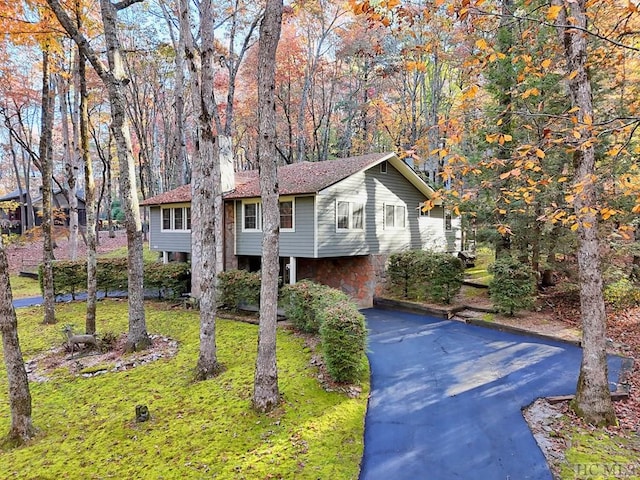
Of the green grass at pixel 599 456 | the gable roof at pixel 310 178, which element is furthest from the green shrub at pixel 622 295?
the green grass at pixel 599 456

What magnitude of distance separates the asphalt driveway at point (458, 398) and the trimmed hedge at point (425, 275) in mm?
2323

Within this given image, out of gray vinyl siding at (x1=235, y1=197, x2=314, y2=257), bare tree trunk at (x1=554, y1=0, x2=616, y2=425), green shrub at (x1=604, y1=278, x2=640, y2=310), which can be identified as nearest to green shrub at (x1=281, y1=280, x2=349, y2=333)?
gray vinyl siding at (x1=235, y1=197, x2=314, y2=257)

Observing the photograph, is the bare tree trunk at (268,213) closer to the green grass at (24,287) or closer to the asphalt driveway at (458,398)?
the asphalt driveway at (458,398)

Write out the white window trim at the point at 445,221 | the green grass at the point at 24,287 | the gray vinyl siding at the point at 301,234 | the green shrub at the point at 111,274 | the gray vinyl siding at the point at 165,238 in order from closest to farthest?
the gray vinyl siding at the point at 301,234
the green shrub at the point at 111,274
the green grass at the point at 24,287
the gray vinyl siding at the point at 165,238
the white window trim at the point at 445,221

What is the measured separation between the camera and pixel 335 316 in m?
6.58

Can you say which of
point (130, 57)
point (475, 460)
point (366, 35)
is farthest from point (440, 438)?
point (130, 57)

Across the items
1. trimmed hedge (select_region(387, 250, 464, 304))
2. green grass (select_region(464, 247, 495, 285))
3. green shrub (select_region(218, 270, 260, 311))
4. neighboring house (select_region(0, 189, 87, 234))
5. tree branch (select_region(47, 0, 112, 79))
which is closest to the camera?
tree branch (select_region(47, 0, 112, 79))

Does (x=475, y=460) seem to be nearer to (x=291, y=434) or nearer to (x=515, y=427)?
(x=515, y=427)

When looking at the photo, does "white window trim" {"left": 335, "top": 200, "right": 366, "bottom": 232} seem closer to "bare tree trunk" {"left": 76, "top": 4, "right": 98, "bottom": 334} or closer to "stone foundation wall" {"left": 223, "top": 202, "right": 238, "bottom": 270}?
"stone foundation wall" {"left": 223, "top": 202, "right": 238, "bottom": 270}

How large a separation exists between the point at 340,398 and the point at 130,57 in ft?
67.4

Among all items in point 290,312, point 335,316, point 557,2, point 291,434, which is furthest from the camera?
point 290,312

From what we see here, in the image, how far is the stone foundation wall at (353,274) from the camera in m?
14.4

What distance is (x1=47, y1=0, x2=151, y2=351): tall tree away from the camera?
761 cm

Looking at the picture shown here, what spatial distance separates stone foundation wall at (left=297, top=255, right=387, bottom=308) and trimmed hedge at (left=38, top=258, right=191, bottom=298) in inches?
191
